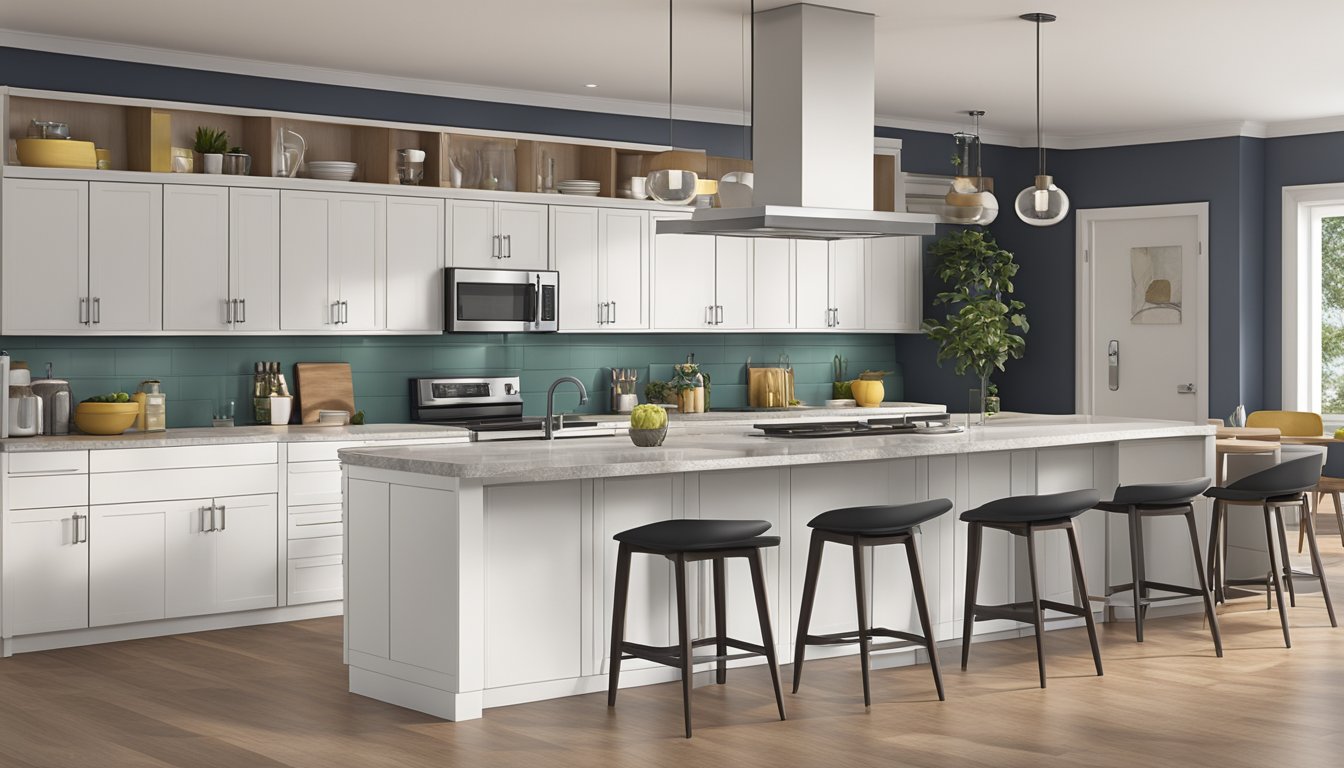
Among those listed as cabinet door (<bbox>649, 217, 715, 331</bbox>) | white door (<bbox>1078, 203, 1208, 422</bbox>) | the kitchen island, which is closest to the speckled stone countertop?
the kitchen island

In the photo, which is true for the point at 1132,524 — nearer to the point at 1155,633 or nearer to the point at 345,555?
the point at 1155,633

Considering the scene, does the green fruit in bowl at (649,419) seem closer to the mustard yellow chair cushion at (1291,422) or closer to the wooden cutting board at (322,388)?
the wooden cutting board at (322,388)

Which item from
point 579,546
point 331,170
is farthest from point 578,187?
point 579,546

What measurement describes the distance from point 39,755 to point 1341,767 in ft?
13.6

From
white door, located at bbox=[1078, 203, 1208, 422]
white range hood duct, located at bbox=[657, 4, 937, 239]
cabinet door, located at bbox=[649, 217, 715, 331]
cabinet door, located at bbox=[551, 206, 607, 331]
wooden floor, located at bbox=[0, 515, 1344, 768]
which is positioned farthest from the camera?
white door, located at bbox=[1078, 203, 1208, 422]

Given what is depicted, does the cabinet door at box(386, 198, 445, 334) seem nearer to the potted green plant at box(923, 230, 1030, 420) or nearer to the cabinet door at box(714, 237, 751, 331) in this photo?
the cabinet door at box(714, 237, 751, 331)

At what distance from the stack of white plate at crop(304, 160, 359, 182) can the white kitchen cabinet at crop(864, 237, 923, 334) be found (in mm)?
3738

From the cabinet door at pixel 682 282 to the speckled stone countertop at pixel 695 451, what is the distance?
2078 millimetres

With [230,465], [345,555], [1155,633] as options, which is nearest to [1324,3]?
[1155,633]

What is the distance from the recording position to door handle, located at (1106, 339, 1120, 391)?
35.1 feet

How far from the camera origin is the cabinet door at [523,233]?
319 inches

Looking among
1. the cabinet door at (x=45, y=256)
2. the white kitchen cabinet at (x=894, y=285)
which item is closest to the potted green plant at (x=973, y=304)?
the white kitchen cabinet at (x=894, y=285)

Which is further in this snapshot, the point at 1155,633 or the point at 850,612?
the point at 1155,633

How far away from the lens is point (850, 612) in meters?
6.09
